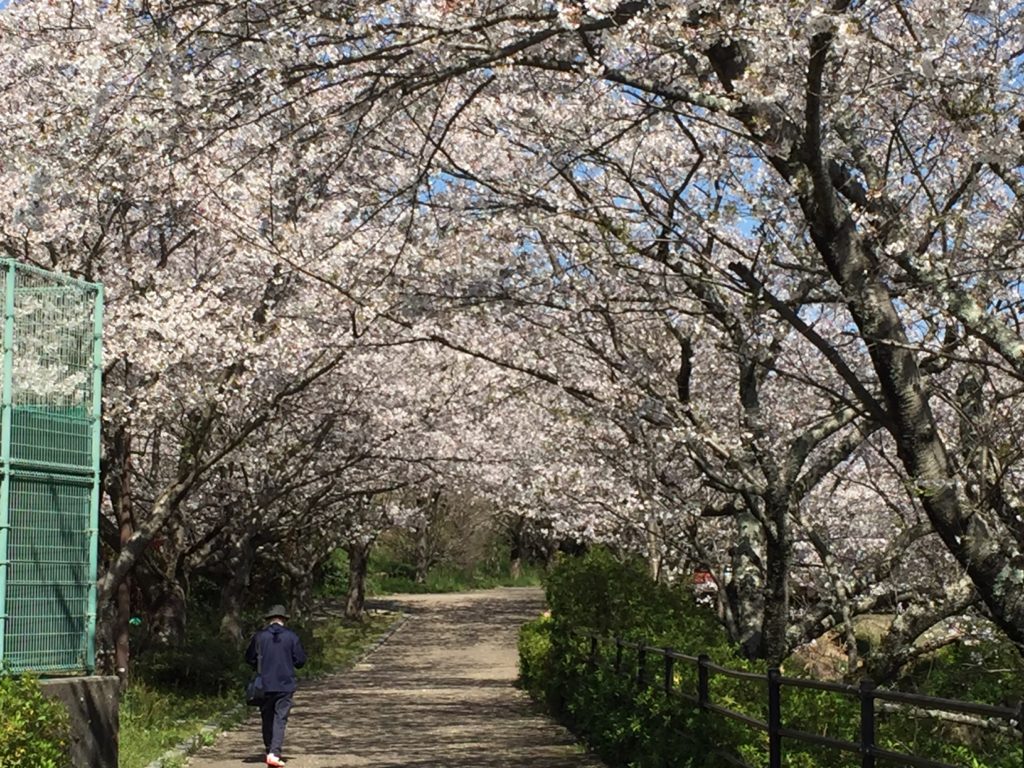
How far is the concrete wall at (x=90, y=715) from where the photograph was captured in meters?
10.4

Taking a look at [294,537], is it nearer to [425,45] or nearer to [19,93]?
[19,93]

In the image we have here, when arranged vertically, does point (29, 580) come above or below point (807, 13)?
below

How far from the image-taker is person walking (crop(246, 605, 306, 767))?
13.6m

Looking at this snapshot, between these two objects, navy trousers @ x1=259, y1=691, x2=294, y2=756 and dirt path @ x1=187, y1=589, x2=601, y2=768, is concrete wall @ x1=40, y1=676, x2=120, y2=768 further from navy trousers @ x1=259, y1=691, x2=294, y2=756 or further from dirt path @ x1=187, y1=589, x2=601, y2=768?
dirt path @ x1=187, y1=589, x2=601, y2=768

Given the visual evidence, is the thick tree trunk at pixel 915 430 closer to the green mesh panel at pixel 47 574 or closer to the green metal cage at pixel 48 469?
the green metal cage at pixel 48 469

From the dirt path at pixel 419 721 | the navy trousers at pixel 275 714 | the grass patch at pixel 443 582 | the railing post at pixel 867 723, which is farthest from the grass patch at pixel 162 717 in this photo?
the grass patch at pixel 443 582

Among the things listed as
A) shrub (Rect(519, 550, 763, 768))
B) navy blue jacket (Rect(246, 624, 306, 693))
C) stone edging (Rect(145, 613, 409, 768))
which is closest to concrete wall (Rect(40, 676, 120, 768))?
stone edging (Rect(145, 613, 409, 768))

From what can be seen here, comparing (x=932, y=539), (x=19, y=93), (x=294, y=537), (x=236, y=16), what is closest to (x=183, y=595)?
(x=294, y=537)

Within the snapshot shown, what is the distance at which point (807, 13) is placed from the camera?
6723 millimetres

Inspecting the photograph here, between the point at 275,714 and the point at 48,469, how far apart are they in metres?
4.10

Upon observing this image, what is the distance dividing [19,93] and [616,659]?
9528 millimetres

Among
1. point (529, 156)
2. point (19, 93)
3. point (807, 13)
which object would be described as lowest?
point (807, 13)

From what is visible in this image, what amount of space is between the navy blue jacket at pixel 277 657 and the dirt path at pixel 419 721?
2.93ft

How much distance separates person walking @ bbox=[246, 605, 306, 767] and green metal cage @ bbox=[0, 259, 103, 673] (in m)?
2.98
